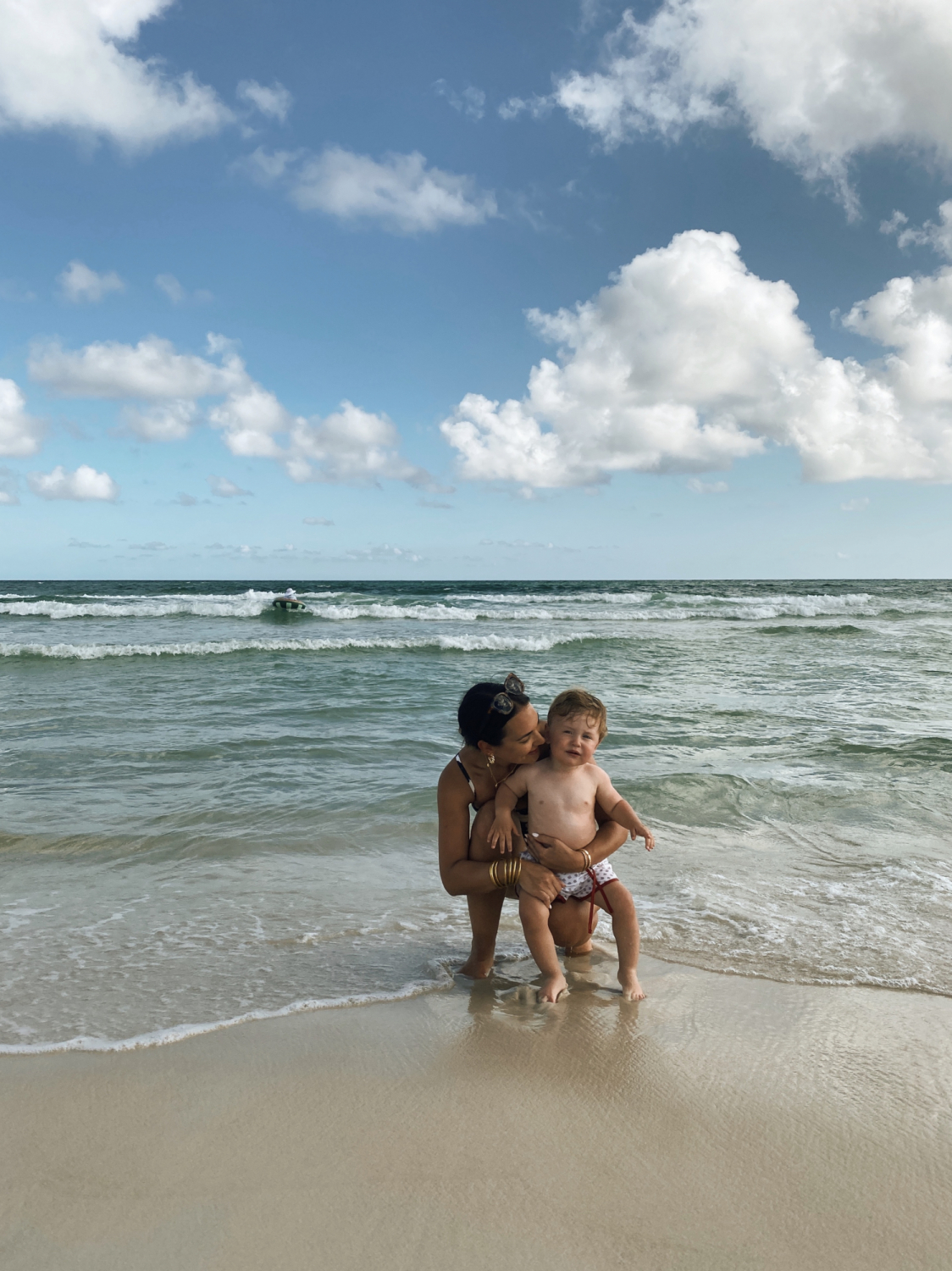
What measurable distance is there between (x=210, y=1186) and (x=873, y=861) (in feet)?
14.2

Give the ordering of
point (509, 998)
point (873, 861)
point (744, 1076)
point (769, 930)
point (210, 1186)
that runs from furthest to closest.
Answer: point (873, 861) < point (769, 930) < point (509, 998) < point (744, 1076) < point (210, 1186)

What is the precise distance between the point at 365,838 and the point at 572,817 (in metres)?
2.56

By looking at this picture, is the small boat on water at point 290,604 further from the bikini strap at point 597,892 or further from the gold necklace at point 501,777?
the bikini strap at point 597,892

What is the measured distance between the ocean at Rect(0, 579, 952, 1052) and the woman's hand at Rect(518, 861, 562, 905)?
1.43 feet

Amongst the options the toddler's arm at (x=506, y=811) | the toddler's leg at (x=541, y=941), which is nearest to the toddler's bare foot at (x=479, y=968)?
the toddler's leg at (x=541, y=941)

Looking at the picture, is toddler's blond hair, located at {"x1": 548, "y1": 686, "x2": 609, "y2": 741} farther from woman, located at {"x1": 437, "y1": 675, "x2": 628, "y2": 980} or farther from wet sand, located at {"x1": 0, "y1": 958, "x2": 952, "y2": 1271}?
wet sand, located at {"x1": 0, "y1": 958, "x2": 952, "y2": 1271}

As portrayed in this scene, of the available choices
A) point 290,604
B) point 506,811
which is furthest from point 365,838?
point 290,604

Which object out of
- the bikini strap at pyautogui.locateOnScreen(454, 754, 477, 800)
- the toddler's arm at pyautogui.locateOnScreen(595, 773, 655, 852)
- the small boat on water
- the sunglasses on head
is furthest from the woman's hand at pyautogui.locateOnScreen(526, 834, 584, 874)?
the small boat on water

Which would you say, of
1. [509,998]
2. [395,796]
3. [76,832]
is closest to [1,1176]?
[509,998]

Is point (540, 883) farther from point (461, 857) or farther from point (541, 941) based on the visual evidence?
point (461, 857)

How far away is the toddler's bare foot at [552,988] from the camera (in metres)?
3.21

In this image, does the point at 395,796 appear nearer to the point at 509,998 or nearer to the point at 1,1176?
the point at 509,998

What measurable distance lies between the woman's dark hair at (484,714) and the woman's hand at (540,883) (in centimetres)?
57

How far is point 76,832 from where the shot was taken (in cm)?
555
